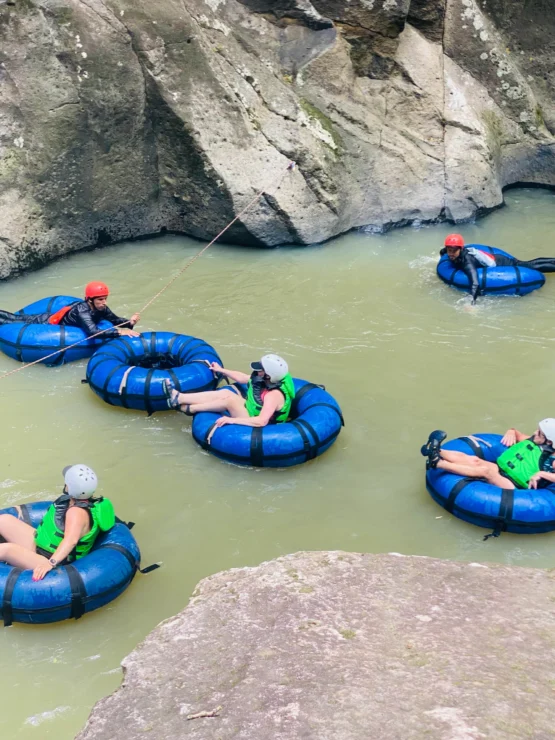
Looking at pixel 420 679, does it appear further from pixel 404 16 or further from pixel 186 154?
pixel 404 16

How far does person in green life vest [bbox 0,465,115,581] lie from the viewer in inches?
227

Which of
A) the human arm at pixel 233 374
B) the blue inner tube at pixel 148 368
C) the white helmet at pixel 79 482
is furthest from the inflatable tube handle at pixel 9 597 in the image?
the human arm at pixel 233 374

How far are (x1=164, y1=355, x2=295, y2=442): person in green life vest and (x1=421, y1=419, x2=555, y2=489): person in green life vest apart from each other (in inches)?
58.0

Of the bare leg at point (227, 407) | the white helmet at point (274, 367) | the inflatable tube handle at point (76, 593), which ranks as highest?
the white helmet at point (274, 367)

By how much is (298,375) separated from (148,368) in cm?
158

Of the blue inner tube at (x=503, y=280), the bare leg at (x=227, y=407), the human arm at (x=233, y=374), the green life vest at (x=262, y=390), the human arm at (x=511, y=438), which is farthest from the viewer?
the blue inner tube at (x=503, y=280)

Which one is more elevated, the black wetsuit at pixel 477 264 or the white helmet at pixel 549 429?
Answer: the black wetsuit at pixel 477 264

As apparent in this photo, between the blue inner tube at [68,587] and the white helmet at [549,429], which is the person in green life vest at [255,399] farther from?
the white helmet at [549,429]

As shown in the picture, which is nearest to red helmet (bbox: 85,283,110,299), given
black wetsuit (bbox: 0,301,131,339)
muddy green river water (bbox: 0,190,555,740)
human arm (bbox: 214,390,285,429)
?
black wetsuit (bbox: 0,301,131,339)

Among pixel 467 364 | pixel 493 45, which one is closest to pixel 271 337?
pixel 467 364

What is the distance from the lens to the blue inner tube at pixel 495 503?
6.43 metres

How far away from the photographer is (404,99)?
39.8 ft

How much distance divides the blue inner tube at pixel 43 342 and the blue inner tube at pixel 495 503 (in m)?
4.18

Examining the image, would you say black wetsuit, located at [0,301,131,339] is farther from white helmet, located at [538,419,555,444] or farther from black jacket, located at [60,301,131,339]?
white helmet, located at [538,419,555,444]
